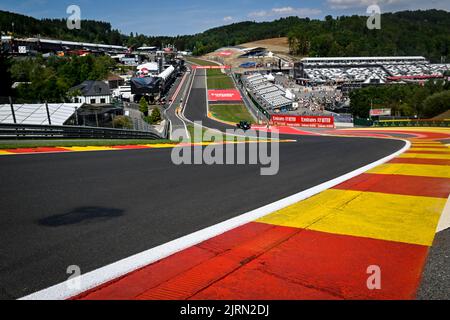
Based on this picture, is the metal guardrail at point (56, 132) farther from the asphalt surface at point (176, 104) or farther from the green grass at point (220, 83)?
the green grass at point (220, 83)

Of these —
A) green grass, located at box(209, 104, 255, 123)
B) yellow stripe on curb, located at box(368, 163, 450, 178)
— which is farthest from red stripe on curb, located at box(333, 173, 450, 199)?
green grass, located at box(209, 104, 255, 123)

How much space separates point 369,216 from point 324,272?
2.37 metres

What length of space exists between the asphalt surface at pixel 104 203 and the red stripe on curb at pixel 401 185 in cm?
83

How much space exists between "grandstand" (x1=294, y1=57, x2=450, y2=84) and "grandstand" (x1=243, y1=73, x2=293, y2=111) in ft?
74.0

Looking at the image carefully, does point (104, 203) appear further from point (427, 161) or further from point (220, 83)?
point (220, 83)

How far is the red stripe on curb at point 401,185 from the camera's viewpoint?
297 inches

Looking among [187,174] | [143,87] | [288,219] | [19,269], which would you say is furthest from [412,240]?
[143,87]

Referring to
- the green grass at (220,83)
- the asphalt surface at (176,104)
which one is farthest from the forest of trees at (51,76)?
the green grass at (220,83)

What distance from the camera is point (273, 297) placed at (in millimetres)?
3305

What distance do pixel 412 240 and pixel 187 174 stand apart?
5.69 metres

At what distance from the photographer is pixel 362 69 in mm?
153125

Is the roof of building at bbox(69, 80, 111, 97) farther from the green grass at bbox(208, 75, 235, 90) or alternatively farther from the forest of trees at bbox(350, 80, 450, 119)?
the forest of trees at bbox(350, 80, 450, 119)
